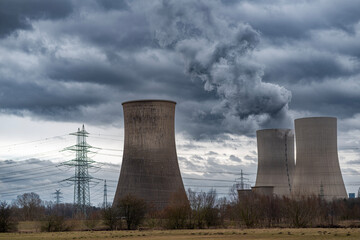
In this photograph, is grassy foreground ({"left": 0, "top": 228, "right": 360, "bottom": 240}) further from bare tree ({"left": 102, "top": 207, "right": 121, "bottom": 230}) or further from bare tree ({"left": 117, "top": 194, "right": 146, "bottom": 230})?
bare tree ({"left": 102, "top": 207, "right": 121, "bottom": 230})

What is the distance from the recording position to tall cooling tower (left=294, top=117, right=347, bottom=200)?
3269cm

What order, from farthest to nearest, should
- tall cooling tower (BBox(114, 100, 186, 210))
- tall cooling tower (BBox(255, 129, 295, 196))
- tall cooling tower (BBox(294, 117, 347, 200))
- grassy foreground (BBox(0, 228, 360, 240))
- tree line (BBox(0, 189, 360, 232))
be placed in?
tall cooling tower (BBox(255, 129, 295, 196))
tall cooling tower (BBox(294, 117, 347, 200))
tall cooling tower (BBox(114, 100, 186, 210))
tree line (BBox(0, 189, 360, 232))
grassy foreground (BBox(0, 228, 360, 240))

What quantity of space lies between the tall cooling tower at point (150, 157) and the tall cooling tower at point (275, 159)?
422 inches

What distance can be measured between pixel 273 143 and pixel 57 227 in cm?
1902

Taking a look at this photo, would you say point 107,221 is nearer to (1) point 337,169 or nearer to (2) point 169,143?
(2) point 169,143

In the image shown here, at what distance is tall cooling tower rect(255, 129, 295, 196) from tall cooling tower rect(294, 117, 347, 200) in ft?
12.9

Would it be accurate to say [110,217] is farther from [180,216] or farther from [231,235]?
[231,235]

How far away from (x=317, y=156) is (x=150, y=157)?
11.3m

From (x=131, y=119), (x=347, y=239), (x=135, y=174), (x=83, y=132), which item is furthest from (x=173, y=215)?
(x=347, y=239)

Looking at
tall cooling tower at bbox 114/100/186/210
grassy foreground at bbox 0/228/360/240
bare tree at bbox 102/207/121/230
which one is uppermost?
tall cooling tower at bbox 114/100/186/210

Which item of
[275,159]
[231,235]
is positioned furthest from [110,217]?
[275,159]

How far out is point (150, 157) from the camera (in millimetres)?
28500

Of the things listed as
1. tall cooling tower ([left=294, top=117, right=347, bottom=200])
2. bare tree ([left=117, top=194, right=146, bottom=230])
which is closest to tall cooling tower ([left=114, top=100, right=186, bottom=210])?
Result: bare tree ([left=117, top=194, right=146, bottom=230])

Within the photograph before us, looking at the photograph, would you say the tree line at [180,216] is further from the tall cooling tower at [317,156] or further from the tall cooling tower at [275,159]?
the tall cooling tower at [275,159]
